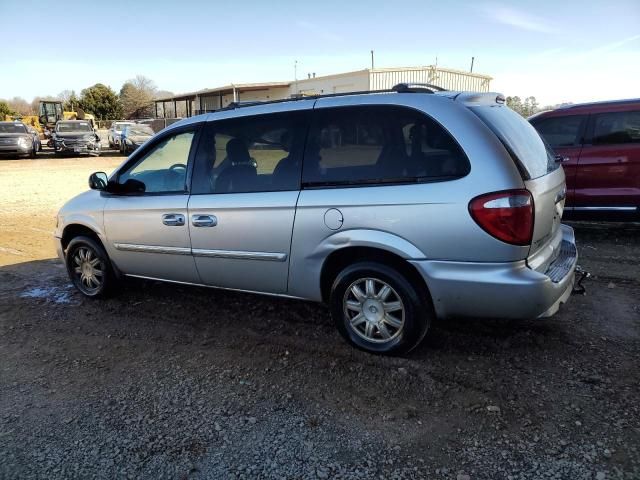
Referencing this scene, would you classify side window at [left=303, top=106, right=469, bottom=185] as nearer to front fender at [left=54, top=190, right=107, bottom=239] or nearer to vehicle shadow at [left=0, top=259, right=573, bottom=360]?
vehicle shadow at [left=0, top=259, right=573, bottom=360]

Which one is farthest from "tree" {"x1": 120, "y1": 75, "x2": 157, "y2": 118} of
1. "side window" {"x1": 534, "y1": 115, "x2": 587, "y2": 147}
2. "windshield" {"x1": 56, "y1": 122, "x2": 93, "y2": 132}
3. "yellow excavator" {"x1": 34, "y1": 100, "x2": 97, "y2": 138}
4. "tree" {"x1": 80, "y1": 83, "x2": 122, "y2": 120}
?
"side window" {"x1": 534, "y1": 115, "x2": 587, "y2": 147}

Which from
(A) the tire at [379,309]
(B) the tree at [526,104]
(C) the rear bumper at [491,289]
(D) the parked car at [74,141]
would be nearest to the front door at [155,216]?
(A) the tire at [379,309]

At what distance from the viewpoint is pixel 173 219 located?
13.6 feet

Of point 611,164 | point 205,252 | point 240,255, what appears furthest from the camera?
point 611,164

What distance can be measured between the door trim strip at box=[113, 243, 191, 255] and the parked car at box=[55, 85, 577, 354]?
0.6 inches

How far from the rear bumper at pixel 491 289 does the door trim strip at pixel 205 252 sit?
1.11 metres

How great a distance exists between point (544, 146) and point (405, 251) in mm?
1620

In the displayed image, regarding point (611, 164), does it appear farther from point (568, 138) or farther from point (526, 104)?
point (526, 104)

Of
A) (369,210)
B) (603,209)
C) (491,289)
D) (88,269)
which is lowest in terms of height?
(88,269)

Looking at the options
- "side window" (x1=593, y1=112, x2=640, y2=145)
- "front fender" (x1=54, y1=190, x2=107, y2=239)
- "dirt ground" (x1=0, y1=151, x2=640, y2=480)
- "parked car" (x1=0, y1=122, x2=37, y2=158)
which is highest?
"parked car" (x1=0, y1=122, x2=37, y2=158)

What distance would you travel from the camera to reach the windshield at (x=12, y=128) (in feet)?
76.6

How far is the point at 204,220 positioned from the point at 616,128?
5.57 meters

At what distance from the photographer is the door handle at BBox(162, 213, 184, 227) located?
4.11 m

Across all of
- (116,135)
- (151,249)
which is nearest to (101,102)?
(116,135)
